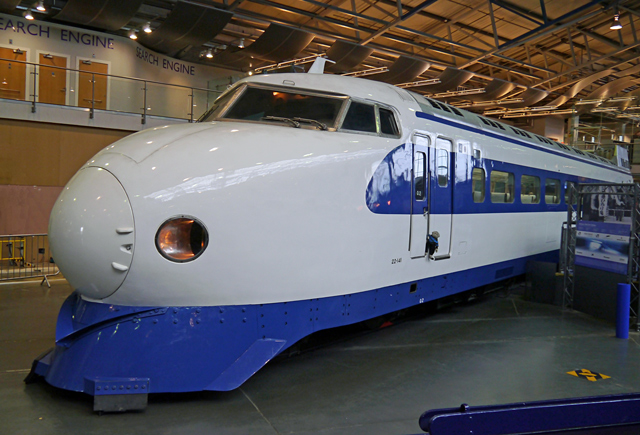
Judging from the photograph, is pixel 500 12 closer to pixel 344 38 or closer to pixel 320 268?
pixel 344 38

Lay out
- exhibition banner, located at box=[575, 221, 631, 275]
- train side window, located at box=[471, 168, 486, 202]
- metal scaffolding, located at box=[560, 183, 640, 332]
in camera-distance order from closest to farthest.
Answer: train side window, located at box=[471, 168, 486, 202] < metal scaffolding, located at box=[560, 183, 640, 332] < exhibition banner, located at box=[575, 221, 631, 275]

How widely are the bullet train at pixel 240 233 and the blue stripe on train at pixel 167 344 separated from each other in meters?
0.01

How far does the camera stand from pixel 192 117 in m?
15.6

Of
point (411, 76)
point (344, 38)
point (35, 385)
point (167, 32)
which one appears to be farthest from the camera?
point (411, 76)

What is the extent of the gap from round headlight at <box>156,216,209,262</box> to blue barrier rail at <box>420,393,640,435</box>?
2.38 m

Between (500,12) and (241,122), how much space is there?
1551cm

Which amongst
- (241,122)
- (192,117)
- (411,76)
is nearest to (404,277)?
(241,122)

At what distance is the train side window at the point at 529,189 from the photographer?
1023cm

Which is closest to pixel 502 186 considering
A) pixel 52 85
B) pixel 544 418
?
pixel 544 418

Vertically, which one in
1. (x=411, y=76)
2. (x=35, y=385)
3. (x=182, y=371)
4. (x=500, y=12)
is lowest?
(x=35, y=385)

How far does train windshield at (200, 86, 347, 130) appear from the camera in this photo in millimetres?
5660

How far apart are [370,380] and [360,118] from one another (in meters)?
2.99

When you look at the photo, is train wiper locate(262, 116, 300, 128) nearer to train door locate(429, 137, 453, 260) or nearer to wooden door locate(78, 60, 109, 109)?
train door locate(429, 137, 453, 260)

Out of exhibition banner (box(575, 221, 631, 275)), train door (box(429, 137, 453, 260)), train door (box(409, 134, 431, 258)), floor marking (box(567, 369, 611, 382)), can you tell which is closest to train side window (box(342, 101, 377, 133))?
train door (box(409, 134, 431, 258))
